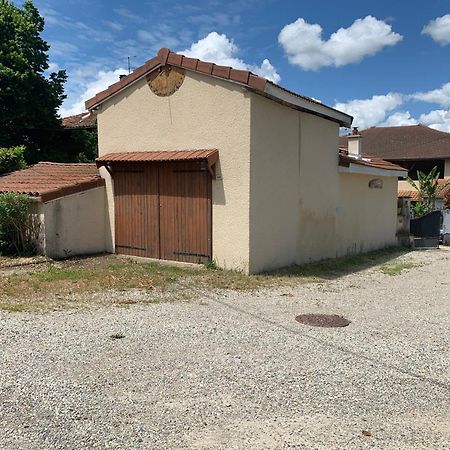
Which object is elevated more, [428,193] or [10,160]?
[10,160]

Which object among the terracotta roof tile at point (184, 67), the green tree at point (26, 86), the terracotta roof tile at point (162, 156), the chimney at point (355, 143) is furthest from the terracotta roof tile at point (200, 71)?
the green tree at point (26, 86)

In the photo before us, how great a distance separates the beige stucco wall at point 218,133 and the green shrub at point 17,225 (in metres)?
3.18

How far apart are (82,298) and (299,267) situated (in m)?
5.38

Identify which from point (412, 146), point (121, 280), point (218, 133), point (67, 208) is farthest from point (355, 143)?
point (412, 146)

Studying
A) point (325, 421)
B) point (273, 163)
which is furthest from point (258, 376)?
point (273, 163)

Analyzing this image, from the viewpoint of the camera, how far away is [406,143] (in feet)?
106

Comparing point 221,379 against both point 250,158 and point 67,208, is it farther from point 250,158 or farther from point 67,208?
point 67,208

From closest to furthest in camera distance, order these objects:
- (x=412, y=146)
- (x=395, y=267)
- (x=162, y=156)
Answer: (x=162, y=156)
(x=395, y=267)
(x=412, y=146)

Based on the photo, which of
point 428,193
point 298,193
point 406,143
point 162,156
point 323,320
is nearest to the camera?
point 323,320

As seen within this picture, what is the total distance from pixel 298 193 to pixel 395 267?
339cm

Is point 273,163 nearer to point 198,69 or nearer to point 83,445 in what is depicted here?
point 198,69

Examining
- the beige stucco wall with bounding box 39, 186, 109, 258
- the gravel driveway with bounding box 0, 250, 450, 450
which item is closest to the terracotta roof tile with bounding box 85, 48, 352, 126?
the beige stucco wall with bounding box 39, 186, 109, 258

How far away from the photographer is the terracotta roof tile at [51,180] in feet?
36.4

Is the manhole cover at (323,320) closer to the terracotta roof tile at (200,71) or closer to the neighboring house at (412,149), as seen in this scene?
the terracotta roof tile at (200,71)
